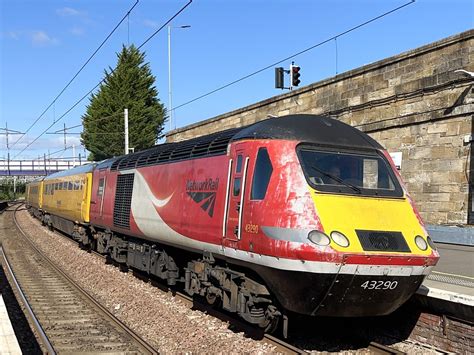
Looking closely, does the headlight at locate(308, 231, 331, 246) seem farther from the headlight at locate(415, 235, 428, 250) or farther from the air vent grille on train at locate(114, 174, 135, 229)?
the air vent grille on train at locate(114, 174, 135, 229)

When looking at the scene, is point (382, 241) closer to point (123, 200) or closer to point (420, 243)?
point (420, 243)

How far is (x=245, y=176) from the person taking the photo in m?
7.23

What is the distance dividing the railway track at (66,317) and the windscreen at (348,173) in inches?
127

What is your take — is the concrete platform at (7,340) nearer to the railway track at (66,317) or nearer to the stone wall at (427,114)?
the railway track at (66,317)

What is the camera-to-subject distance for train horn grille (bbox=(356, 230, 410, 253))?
6.17 m

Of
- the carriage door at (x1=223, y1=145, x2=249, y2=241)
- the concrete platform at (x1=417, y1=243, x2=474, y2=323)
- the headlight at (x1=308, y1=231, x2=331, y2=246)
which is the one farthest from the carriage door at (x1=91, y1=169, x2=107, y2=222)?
the headlight at (x1=308, y1=231, x2=331, y2=246)

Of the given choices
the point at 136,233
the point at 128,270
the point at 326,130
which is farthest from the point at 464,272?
the point at 128,270

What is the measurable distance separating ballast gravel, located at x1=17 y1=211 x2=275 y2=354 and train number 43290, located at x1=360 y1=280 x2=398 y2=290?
161cm

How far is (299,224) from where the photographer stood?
6211 mm

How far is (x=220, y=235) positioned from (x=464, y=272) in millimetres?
4473

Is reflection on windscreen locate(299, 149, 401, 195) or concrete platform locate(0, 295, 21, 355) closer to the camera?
concrete platform locate(0, 295, 21, 355)

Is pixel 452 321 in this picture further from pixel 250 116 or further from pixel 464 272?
pixel 250 116

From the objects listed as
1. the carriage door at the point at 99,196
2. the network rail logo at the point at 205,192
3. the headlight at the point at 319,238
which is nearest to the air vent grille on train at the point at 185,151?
the network rail logo at the point at 205,192

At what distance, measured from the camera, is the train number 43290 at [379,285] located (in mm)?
6230
